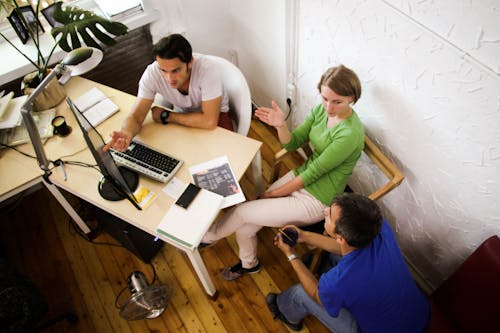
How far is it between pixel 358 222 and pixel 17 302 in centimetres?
153

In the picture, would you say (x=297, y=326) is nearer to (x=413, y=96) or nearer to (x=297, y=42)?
(x=413, y=96)

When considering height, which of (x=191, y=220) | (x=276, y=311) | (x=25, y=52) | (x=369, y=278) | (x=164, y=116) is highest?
(x=25, y=52)

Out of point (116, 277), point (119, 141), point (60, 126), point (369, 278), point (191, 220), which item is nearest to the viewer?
point (369, 278)

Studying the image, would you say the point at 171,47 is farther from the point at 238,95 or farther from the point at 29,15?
the point at 29,15

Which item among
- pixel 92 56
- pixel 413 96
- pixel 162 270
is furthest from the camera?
pixel 162 270

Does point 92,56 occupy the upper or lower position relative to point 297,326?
upper

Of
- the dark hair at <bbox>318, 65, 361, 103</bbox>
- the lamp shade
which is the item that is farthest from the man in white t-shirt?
the dark hair at <bbox>318, 65, 361, 103</bbox>

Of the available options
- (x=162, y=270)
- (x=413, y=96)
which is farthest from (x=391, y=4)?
(x=162, y=270)

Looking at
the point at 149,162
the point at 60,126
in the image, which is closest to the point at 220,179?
the point at 149,162

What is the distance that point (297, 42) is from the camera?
195cm

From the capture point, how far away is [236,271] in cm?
204

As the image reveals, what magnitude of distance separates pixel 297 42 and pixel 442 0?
0.93 meters

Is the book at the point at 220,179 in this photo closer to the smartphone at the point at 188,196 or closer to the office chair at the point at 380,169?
the smartphone at the point at 188,196

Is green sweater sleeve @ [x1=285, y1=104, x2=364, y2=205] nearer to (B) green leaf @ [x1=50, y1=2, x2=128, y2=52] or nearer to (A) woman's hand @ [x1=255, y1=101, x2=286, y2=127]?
(A) woman's hand @ [x1=255, y1=101, x2=286, y2=127]
